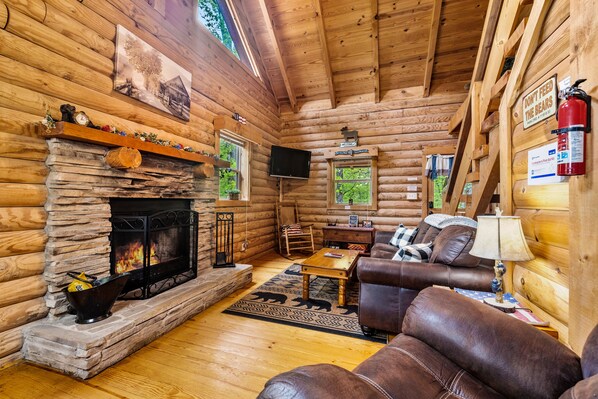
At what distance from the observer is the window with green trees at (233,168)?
445 centimetres

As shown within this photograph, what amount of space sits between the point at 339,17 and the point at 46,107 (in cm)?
445

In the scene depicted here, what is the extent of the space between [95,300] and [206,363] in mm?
947

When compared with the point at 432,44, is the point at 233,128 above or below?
below

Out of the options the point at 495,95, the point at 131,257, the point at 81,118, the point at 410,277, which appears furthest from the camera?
the point at 131,257

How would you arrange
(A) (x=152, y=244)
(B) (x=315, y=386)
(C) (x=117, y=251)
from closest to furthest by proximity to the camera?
1. (B) (x=315, y=386)
2. (C) (x=117, y=251)
3. (A) (x=152, y=244)

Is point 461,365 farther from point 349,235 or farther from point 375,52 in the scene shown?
point 375,52

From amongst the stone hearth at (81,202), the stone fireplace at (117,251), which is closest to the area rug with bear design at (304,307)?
the stone fireplace at (117,251)

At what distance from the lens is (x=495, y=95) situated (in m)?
2.37

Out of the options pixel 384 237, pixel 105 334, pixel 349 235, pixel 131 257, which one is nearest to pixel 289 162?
→ pixel 349 235

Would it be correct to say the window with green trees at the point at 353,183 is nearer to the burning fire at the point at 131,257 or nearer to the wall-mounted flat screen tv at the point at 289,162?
Answer: the wall-mounted flat screen tv at the point at 289,162

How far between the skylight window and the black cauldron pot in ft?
11.9

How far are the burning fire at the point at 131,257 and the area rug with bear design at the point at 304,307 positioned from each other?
100 cm

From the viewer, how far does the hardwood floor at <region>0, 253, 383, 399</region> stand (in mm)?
1631

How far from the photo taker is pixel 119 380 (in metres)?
1.72
